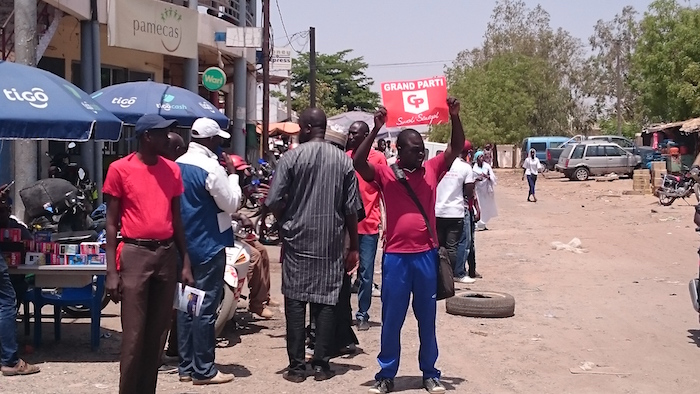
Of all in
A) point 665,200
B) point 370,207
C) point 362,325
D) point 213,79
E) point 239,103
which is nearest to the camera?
point 370,207

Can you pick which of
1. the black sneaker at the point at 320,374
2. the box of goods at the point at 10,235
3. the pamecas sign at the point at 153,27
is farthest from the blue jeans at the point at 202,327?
the pamecas sign at the point at 153,27

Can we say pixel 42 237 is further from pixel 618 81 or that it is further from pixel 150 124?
pixel 618 81

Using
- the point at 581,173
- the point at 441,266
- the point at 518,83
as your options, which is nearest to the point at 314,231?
the point at 441,266

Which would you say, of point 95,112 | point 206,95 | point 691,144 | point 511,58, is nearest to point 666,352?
point 95,112

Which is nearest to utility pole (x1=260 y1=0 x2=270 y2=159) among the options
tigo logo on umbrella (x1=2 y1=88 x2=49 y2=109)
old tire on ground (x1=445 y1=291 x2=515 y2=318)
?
old tire on ground (x1=445 y1=291 x2=515 y2=318)

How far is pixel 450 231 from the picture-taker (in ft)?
35.9

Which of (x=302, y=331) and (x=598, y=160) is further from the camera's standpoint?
(x=598, y=160)

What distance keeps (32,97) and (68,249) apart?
48.9 inches

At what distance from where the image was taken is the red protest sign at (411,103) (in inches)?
334

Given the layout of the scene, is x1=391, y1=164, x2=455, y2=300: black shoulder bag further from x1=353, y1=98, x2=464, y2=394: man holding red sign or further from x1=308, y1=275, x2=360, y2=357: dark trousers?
x1=308, y1=275, x2=360, y2=357: dark trousers

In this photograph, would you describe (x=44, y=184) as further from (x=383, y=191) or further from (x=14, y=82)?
(x=383, y=191)

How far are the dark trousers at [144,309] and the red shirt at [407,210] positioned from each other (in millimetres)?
1575

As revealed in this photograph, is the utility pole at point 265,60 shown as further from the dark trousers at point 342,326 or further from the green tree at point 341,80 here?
the green tree at point 341,80

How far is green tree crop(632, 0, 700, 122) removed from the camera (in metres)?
38.9
